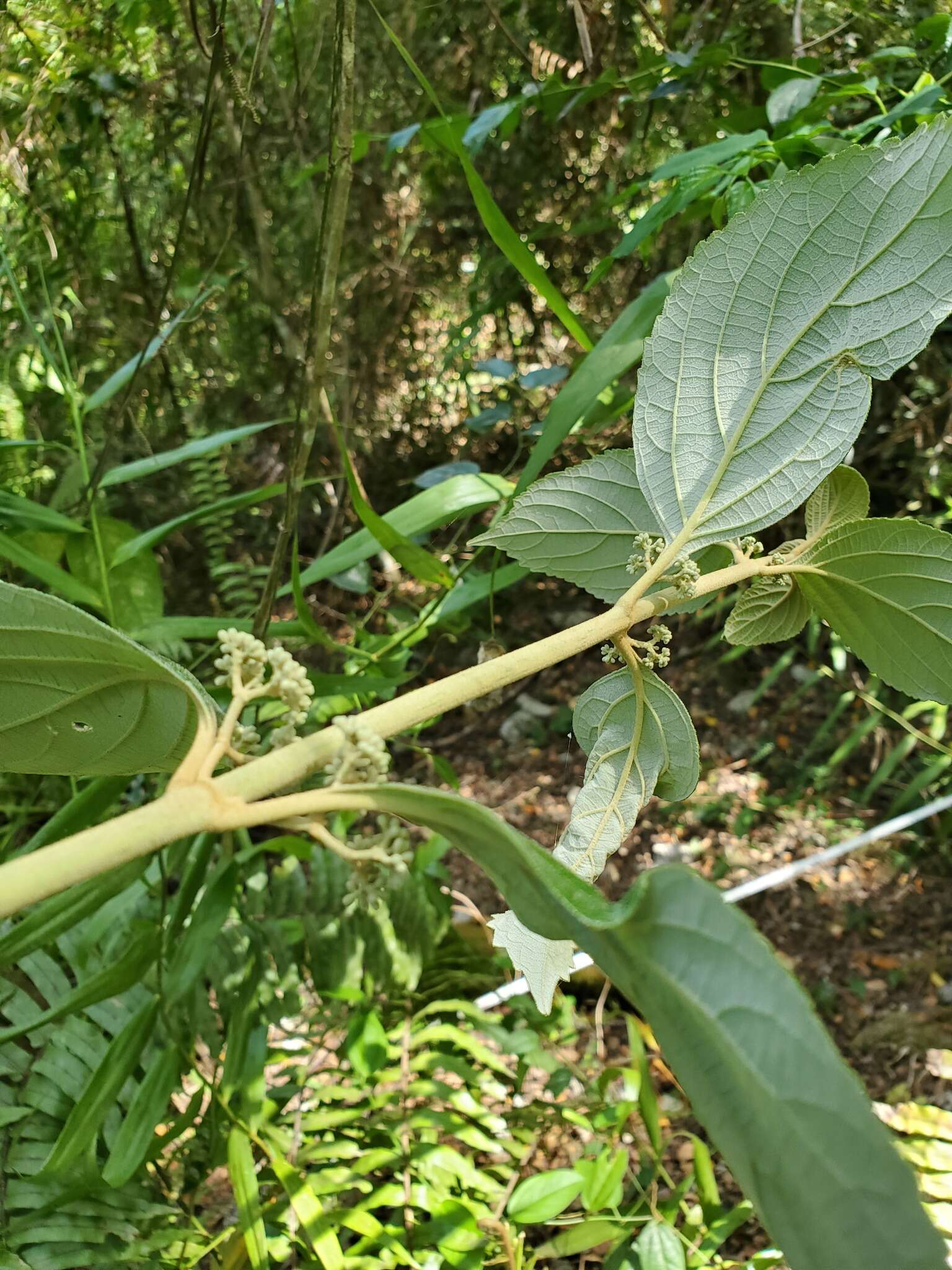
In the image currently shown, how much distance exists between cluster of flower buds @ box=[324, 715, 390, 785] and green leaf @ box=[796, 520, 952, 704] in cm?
19

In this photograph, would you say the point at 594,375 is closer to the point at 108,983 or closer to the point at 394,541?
the point at 394,541

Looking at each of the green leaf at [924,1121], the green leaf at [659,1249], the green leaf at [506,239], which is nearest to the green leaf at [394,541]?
the green leaf at [506,239]

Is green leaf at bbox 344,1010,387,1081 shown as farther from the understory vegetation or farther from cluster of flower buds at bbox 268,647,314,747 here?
cluster of flower buds at bbox 268,647,314,747

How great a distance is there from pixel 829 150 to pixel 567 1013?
3.17 ft

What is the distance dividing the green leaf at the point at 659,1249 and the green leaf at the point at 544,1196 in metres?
0.07

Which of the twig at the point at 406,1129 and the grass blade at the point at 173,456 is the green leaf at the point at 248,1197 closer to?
the twig at the point at 406,1129

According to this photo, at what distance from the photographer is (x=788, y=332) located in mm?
282

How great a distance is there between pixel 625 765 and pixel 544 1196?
26.5 inches

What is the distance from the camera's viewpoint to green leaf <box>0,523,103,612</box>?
2.08 ft

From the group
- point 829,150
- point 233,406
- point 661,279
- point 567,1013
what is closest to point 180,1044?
point 567,1013

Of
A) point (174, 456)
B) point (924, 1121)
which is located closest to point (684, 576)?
point (174, 456)

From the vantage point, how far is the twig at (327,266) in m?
0.41

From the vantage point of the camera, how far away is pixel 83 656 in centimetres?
20

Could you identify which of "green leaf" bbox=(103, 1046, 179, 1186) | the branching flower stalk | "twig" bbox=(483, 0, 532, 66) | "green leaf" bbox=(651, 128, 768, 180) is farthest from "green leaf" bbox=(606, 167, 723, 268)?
"green leaf" bbox=(103, 1046, 179, 1186)
